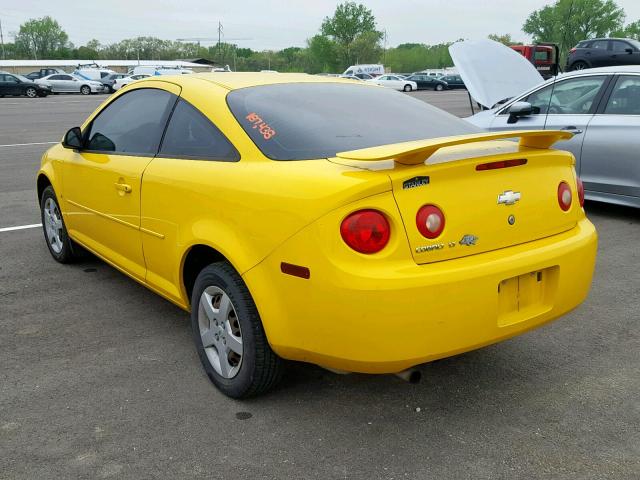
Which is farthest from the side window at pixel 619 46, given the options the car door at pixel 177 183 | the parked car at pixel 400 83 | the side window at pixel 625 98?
the car door at pixel 177 183

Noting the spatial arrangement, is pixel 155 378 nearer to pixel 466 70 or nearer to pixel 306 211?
pixel 306 211

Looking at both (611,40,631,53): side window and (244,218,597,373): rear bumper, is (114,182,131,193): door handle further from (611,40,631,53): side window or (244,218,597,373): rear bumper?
(611,40,631,53): side window

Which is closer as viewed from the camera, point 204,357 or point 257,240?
point 257,240

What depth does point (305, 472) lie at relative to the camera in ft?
8.45

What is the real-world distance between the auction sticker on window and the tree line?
85.5m

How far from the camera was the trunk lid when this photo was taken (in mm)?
2609

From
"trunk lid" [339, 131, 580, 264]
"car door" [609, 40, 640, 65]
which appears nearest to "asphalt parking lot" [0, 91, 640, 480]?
"trunk lid" [339, 131, 580, 264]

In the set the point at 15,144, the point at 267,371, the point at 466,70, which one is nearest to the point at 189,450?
the point at 267,371

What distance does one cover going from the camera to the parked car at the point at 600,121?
6.41m

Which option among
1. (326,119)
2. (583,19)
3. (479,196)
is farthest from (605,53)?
(583,19)

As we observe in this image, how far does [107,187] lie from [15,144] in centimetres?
1070

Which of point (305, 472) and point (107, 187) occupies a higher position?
point (107, 187)

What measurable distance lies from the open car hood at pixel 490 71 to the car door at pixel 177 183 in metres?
5.46

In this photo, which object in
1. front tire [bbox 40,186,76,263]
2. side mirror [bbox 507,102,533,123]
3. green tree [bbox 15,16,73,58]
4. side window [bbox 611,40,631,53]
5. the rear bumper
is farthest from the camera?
green tree [bbox 15,16,73,58]
